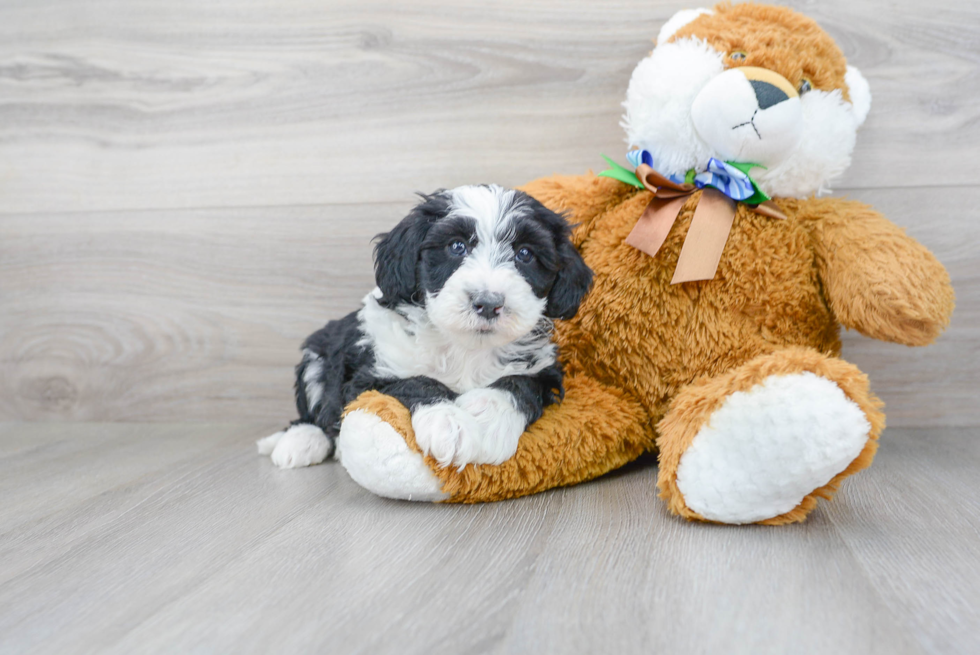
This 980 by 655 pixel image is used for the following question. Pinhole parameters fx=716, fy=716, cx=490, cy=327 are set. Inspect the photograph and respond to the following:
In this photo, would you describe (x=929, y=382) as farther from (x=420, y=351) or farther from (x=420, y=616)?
(x=420, y=616)

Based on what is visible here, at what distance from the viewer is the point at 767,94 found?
4.32 feet

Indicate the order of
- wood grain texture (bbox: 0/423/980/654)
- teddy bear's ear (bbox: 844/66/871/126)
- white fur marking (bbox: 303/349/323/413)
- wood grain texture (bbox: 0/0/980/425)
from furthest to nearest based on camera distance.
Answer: wood grain texture (bbox: 0/0/980/425) < white fur marking (bbox: 303/349/323/413) < teddy bear's ear (bbox: 844/66/871/126) < wood grain texture (bbox: 0/423/980/654)

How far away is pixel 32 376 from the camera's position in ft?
7.03

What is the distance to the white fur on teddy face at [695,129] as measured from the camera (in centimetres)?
140

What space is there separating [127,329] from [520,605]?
1655 millimetres

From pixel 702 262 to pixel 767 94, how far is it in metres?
0.33

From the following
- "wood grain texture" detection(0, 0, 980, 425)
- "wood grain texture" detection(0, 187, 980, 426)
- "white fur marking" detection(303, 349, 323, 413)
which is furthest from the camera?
"wood grain texture" detection(0, 187, 980, 426)

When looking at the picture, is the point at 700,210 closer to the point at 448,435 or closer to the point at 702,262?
the point at 702,262

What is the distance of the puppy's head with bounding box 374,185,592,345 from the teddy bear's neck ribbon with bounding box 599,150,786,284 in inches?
7.3

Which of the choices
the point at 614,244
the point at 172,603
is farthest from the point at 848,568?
the point at 172,603

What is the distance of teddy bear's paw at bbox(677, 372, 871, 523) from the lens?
104 centimetres

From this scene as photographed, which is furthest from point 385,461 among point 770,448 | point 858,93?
point 858,93

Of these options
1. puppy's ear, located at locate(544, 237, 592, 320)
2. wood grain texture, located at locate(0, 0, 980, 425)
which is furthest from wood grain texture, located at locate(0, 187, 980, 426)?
puppy's ear, located at locate(544, 237, 592, 320)

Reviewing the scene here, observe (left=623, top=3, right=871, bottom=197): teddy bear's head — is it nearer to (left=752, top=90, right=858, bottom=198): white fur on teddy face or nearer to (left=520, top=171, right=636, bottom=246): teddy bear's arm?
(left=752, top=90, right=858, bottom=198): white fur on teddy face
